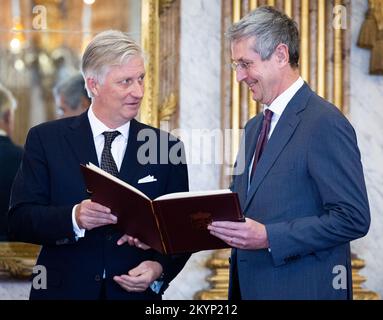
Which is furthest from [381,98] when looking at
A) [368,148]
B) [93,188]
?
[93,188]

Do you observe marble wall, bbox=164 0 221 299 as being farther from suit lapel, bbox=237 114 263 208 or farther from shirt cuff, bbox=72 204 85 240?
shirt cuff, bbox=72 204 85 240

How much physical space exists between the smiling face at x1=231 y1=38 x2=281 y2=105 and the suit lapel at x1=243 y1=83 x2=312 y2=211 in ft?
0.32

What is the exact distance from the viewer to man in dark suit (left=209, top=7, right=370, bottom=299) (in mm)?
3201

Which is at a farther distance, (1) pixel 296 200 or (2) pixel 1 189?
(2) pixel 1 189

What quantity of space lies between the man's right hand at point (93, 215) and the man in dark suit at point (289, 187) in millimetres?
417

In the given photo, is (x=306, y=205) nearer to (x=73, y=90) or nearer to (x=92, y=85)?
(x=92, y=85)

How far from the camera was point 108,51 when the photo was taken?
3562mm

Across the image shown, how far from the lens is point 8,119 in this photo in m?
5.93

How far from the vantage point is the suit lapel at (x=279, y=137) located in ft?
11.0

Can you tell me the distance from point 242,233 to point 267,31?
850 millimetres

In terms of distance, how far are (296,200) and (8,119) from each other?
3.15 m

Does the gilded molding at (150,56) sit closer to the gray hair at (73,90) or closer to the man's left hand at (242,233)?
the gray hair at (73,90)

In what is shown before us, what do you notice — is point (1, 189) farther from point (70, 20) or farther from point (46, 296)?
point (46, 296)

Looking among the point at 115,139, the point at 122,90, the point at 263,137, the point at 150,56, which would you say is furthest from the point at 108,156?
the point at 150,56
